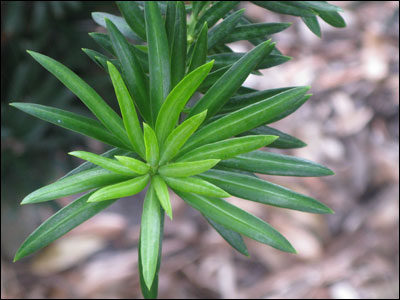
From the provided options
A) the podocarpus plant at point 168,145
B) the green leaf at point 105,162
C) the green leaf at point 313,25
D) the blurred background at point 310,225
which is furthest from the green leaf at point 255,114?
the blurred background at point 310,225

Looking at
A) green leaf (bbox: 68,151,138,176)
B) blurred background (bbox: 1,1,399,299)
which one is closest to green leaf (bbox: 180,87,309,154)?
green leaf (bbox: 68,151,138,176)

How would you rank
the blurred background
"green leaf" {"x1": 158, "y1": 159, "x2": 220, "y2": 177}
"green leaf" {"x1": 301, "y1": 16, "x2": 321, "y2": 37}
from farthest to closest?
the blurred background → "green leaf" {"x1": 301, "y1": 16, "x2": 321, "y2": 37} → "green leaf" {"x1": 158, "y1": 159, "x2": 220, "y2": 177}

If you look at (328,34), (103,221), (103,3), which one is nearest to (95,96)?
(103,3)

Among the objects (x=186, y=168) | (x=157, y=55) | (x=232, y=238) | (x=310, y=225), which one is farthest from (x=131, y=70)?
(x=310, y=225)

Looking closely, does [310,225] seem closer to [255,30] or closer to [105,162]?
[255,30]

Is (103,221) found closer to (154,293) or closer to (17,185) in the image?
(17,185)

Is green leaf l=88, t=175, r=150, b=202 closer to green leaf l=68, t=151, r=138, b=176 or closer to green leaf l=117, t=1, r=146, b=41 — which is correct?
green leaf l=68, t=151, r=138, b=176
